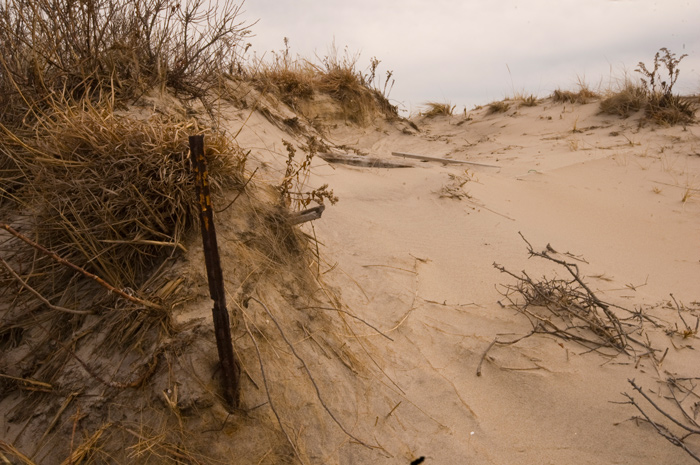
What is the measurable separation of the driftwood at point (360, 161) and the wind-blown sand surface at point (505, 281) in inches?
4.5

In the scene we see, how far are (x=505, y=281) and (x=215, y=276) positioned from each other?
2.39m

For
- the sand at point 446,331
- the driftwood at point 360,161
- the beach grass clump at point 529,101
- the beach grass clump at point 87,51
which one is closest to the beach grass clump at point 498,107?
the beach grass clump at point 529,101

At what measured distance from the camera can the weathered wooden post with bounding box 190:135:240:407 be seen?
161cm

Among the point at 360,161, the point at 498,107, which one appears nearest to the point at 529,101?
the point at 498,107

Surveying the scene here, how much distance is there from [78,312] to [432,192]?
367 cm

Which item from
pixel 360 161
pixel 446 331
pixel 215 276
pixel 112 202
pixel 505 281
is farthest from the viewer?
pixel 360 161

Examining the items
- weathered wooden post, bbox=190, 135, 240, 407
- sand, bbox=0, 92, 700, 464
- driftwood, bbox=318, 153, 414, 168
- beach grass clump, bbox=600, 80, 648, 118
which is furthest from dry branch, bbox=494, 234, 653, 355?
beach grass clump, bbox=600, 80, 648, 118

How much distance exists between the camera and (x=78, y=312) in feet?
6.17

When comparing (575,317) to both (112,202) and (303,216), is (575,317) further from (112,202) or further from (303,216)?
(112,202)

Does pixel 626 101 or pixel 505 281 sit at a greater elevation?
pixel 626 101

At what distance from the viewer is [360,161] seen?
563 centimetres

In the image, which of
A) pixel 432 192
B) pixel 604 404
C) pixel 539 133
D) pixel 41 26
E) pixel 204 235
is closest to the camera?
pixel 204 235

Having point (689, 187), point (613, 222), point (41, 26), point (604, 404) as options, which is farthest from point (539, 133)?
point (41, 26)

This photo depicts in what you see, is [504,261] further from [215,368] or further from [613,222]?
[215,368]
